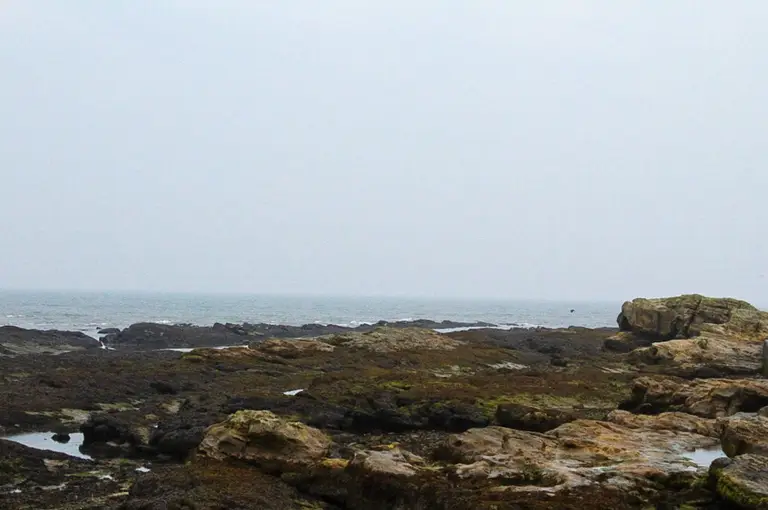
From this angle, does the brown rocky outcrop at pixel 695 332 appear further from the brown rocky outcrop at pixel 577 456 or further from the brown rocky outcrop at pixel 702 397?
the brown rocky outcrop at pixel 577 456

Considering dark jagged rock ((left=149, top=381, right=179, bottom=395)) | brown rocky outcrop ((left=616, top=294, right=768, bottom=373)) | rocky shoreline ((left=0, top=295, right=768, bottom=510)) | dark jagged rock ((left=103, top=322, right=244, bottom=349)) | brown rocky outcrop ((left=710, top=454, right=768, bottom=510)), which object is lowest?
dark jagged rock ((left=103, top=322, right=244, bottom=349))

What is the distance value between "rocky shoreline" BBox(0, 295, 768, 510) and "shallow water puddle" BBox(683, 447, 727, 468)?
12cm

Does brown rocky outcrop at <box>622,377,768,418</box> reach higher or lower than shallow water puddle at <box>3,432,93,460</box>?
higher

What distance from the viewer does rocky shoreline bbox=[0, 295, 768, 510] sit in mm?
14414

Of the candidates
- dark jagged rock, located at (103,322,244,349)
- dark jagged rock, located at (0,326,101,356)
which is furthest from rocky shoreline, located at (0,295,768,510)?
dark jagged rock, located at (103,322,244,349)

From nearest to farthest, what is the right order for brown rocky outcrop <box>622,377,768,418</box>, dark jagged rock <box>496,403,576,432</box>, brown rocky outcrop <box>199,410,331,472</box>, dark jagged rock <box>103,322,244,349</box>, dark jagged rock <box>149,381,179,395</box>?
brown rocky outcrop <box>199,410,331,472</box>
dark jagged rock <box>496,403,576,432</box>
brown rocky outcrop <box>622,377,768,418</box>
dark jagged rock <box>149,381,179,395</box>
dark jagged rock <box>103,322,244,349</box>

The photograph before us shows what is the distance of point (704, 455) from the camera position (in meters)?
17.5

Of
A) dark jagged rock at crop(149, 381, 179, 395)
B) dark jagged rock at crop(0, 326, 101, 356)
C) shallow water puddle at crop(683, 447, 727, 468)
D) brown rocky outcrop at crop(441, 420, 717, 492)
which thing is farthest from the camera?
dark jagged rock at crop(0, 326, 101, 356)

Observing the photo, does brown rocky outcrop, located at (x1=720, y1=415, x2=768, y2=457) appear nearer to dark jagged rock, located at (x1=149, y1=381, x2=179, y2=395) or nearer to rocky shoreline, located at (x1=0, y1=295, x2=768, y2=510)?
rocky shoreline, located at (x1=0, y1=295, x2=768, y2=510)

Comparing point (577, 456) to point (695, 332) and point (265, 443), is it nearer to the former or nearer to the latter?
point (265, 443)

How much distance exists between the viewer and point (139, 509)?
45.2 ft

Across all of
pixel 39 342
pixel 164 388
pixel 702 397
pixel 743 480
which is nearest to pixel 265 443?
pixel 743 480

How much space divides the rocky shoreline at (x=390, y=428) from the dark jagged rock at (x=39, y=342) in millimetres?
8961

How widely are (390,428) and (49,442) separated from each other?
10817 mm
